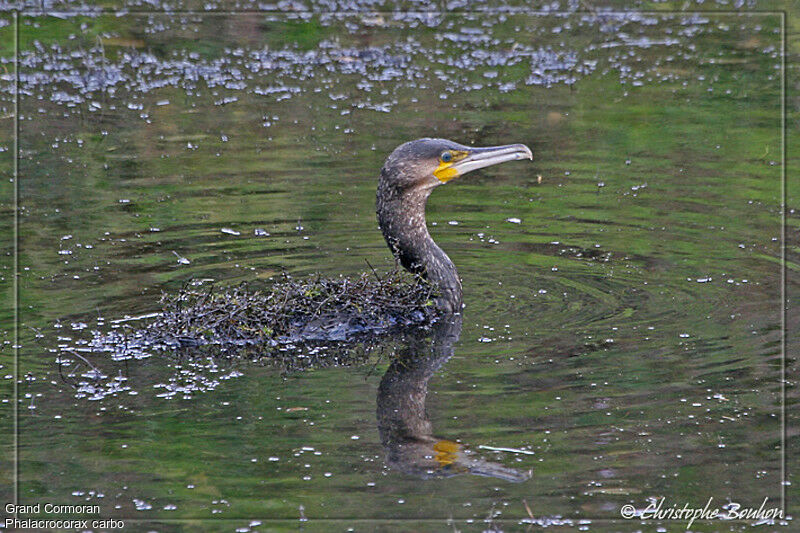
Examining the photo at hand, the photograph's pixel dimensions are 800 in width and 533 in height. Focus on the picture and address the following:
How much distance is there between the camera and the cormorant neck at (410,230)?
324 inches

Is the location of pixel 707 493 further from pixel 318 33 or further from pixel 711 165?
pixel 318 33

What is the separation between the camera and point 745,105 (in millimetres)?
13219

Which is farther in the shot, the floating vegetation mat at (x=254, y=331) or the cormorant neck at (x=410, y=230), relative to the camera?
the cormorant neck at (x=410, y=230)

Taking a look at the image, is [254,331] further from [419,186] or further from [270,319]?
[419,186]

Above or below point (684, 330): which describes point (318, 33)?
above

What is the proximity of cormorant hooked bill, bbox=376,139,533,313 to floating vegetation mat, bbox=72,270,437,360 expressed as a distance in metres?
0.49

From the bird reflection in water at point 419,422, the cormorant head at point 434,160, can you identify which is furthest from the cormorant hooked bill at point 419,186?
the bird reflection in water at point 419,422

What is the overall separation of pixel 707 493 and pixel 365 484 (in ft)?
4.85

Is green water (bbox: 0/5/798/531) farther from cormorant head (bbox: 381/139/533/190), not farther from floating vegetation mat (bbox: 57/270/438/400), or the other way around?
cormorant head (bbox: 381/139/533/190)

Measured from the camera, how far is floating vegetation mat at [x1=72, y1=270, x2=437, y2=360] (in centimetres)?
730

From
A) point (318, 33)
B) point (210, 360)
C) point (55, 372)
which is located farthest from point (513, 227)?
point (318, 33)

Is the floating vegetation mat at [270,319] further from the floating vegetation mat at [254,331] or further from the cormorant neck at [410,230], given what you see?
the cormorant neck at [410,230]

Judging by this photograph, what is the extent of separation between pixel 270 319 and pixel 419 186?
1.52 m

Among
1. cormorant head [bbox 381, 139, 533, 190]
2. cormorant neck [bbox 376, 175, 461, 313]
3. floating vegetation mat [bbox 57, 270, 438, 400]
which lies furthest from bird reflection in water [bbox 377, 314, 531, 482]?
cormorant head [bbox 381, 139, 533, 190]
